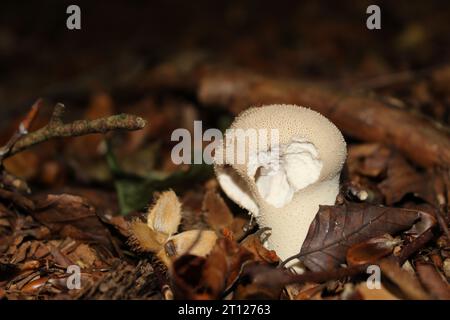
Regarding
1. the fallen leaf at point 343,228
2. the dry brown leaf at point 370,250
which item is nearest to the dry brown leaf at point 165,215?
the fallen leaf at point 343,228

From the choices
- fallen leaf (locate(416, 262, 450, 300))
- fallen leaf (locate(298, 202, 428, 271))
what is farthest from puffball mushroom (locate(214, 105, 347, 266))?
fallen leaf (locate(416, 262, 450, 300))

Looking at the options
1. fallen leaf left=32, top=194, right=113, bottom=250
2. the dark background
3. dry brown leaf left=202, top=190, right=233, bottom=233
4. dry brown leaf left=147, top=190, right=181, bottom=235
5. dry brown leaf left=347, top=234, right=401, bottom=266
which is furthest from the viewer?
the dark background

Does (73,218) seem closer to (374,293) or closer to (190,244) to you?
(190,244)

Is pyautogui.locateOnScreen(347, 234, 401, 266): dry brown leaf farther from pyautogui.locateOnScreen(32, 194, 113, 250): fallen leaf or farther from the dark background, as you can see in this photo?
the dark background

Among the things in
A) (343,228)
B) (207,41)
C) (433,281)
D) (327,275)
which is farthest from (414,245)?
(207,41)

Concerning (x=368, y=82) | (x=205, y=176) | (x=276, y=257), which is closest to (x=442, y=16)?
(x=368, y=82)
